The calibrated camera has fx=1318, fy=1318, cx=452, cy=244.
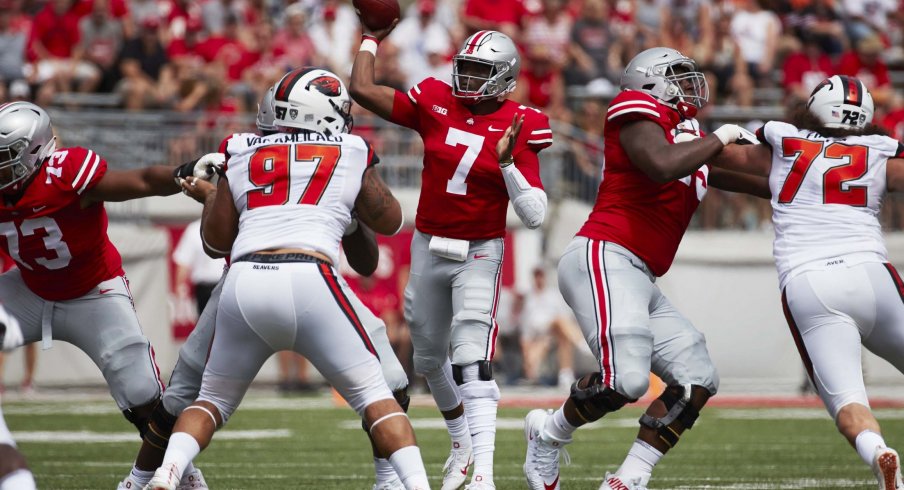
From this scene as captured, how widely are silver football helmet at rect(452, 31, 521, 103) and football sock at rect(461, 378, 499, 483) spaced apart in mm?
1362

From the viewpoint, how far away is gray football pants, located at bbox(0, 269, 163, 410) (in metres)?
5.94

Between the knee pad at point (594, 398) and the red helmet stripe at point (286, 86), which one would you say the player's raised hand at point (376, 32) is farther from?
the knee pad at point (594, 398)

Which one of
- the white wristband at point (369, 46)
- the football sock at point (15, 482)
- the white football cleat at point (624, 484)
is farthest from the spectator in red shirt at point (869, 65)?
the football sock at point (15, 482)

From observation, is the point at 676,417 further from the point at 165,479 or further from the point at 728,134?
the point at 165,479

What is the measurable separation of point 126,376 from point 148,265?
8.46 m

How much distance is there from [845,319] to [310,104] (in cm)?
235

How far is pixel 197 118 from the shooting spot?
1444cm

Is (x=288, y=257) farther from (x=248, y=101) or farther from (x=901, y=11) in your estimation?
(x=901, y=11)

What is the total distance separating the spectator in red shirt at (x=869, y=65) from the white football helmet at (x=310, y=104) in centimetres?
1169

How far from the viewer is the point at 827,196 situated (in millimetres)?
5570

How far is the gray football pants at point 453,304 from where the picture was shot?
6328mm

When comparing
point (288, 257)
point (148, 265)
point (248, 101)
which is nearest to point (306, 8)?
point (248, 101)

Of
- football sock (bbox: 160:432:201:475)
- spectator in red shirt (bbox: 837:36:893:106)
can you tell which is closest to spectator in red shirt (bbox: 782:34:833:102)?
spectator in red shirt (bbox: 837:36:893:106)

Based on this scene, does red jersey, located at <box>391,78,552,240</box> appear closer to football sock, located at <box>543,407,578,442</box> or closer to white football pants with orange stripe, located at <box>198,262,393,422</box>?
football sock, located at <box>543,407,578,442</box>
